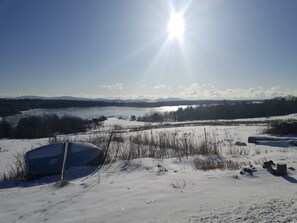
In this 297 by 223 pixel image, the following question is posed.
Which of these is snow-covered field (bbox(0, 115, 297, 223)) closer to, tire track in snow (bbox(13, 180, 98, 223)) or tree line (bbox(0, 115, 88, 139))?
tire track in snow (bbox(13, 180, 98, 223))

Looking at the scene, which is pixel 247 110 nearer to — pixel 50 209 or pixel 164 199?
pixel 164 199

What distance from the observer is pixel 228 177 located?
664 centimetres

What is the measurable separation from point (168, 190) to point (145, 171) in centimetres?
218

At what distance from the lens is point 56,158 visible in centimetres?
957

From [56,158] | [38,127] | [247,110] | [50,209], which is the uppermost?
[247,110]

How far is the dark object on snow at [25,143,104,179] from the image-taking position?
9.22 meters

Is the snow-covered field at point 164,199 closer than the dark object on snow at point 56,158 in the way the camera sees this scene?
Yes

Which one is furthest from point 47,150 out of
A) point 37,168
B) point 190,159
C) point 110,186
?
point 190,159

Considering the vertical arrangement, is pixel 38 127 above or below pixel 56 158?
below

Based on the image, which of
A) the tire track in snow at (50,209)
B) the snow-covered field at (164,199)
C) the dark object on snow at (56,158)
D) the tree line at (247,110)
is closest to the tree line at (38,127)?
the dark object on snow at (56,158)

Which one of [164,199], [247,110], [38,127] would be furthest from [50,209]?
[247,110]

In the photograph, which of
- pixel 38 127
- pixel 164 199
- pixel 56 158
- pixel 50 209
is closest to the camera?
pixel 50 209

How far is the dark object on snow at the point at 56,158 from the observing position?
30.2 ft

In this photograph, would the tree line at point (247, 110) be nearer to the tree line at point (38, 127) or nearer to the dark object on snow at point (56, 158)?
the tree line at point (38, 127)
